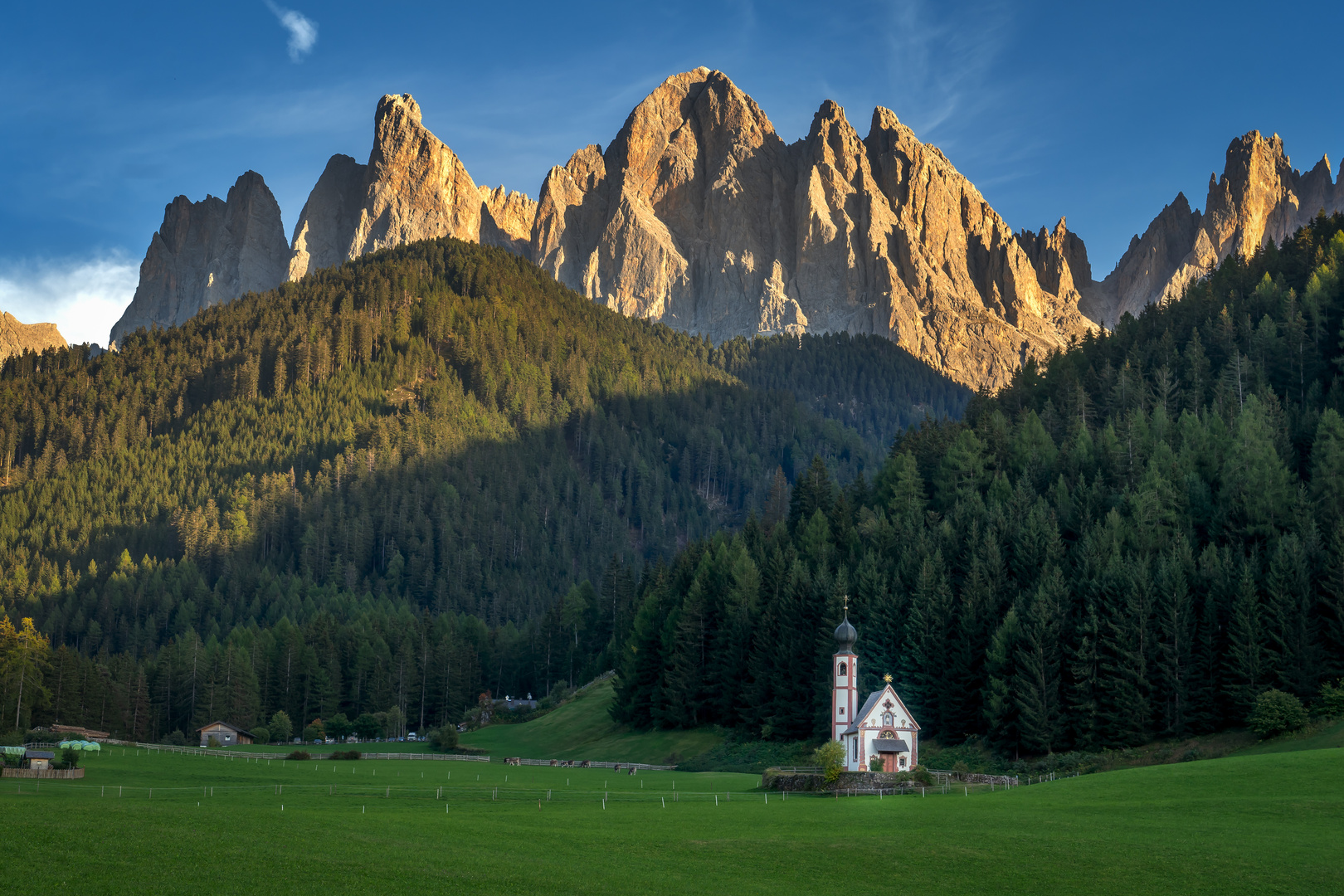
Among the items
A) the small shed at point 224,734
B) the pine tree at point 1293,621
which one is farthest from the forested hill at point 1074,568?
the small shed at point 224,734

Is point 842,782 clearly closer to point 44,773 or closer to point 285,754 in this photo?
point 44,773

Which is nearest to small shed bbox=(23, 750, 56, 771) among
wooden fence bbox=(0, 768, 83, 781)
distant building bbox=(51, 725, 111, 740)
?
wooden fence bbox=(0, 768, 83, 781)

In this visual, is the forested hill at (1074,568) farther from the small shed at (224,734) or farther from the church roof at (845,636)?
the small shed at (224,734)

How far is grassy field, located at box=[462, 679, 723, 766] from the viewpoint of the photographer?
319 feet

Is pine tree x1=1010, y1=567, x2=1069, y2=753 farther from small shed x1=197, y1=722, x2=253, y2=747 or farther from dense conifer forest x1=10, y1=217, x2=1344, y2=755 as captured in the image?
small shed x1=197, y1=722, x2=253, y2=747

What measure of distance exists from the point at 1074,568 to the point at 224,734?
83203 mm

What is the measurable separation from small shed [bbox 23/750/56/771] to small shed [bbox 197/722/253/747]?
5254 centimetres

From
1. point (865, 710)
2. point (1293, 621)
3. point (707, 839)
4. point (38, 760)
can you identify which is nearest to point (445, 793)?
point (38, 760)

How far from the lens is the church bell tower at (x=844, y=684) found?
78250mm

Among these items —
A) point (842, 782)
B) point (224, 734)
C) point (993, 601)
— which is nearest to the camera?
point (842, 782)

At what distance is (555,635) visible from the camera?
502 ft

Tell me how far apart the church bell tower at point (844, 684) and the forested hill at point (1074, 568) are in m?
8.51

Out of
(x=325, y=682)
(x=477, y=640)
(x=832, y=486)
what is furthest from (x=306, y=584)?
(x=832, y=486)

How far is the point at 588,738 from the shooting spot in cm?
11069
